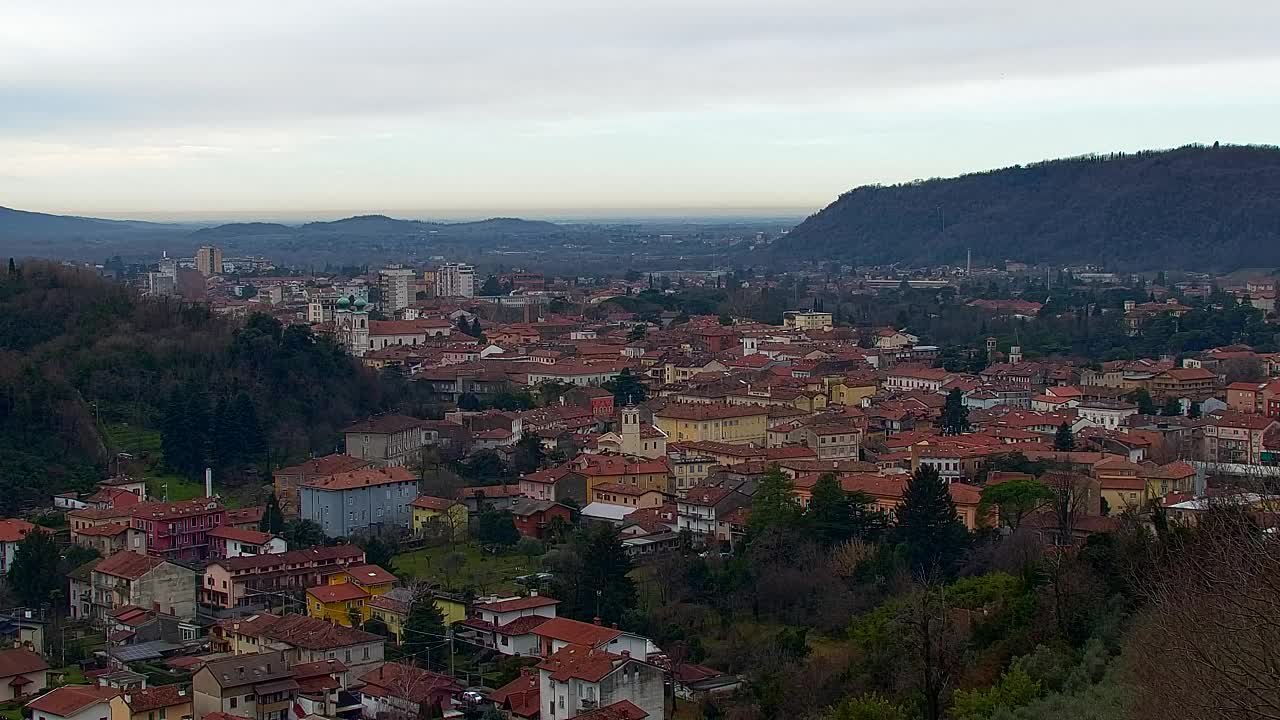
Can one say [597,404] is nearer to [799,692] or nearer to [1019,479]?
[1019,479]

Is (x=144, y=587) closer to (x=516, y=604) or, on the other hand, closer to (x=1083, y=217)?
(x=516, y=604)

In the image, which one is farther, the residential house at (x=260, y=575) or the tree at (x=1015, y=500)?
the tree at (x=1015, y=500)

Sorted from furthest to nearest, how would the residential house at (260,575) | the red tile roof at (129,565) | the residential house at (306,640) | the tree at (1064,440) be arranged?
the tree at (1064,440), the residential house at (260,575), the red tile roof at (129,565), the residential house at (306,640)

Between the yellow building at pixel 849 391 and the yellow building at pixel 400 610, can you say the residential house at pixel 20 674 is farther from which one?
the yellow building at pixel 849 391

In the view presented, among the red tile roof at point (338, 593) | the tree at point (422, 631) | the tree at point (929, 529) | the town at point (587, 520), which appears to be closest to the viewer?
the town at point (587, 520)

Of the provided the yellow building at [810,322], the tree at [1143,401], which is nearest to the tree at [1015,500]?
the tree at [1143,401]

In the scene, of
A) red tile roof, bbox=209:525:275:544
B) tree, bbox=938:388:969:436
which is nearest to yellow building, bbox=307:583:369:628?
red tile roof, bbox=209:525:275:544

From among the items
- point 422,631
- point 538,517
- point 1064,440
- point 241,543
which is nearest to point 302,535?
point 241,543
